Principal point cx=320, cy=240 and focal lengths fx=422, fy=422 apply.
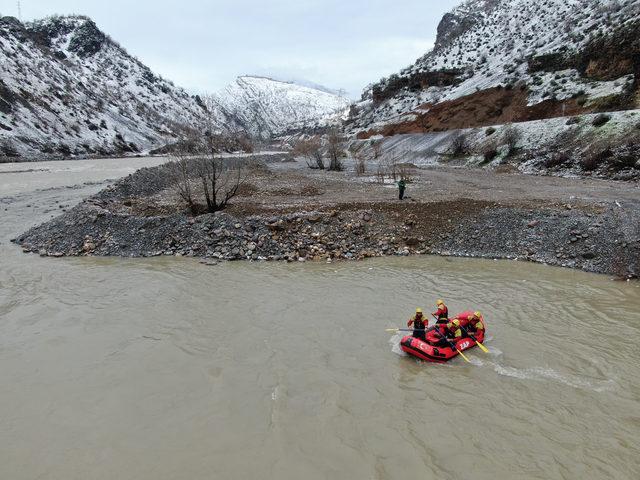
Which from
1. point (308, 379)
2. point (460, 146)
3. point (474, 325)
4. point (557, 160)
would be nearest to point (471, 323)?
point (474, 325)

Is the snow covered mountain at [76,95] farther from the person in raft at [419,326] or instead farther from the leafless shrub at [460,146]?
Result: the person in raft at [419,326]

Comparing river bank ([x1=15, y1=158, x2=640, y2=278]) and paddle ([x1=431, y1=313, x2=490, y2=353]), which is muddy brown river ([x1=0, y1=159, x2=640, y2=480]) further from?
river bank ([x1=15, y1=158, x2=640, y2=278])

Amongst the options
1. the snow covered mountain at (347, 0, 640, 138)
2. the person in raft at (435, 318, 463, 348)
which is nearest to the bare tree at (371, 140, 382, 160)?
the snow covered mountain at (347, 0, 640, 138)

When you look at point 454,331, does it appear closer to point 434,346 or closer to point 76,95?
point 434,346

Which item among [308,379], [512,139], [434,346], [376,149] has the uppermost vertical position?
[512,139]

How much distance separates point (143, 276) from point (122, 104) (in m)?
105

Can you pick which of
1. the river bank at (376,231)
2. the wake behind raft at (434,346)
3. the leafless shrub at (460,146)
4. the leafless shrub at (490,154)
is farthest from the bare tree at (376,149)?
the wake behind raft at (434,346)

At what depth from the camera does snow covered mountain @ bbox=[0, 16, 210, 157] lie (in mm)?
64875

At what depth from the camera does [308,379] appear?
827 cm

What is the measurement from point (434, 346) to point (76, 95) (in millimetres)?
96909

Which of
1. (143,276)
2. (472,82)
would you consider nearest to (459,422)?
(143,276)

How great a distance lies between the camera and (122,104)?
103750 mm

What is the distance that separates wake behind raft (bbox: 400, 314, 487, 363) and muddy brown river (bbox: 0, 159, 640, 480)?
23 cm

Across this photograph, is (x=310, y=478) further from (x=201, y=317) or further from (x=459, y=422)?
(x=201, y=317)
